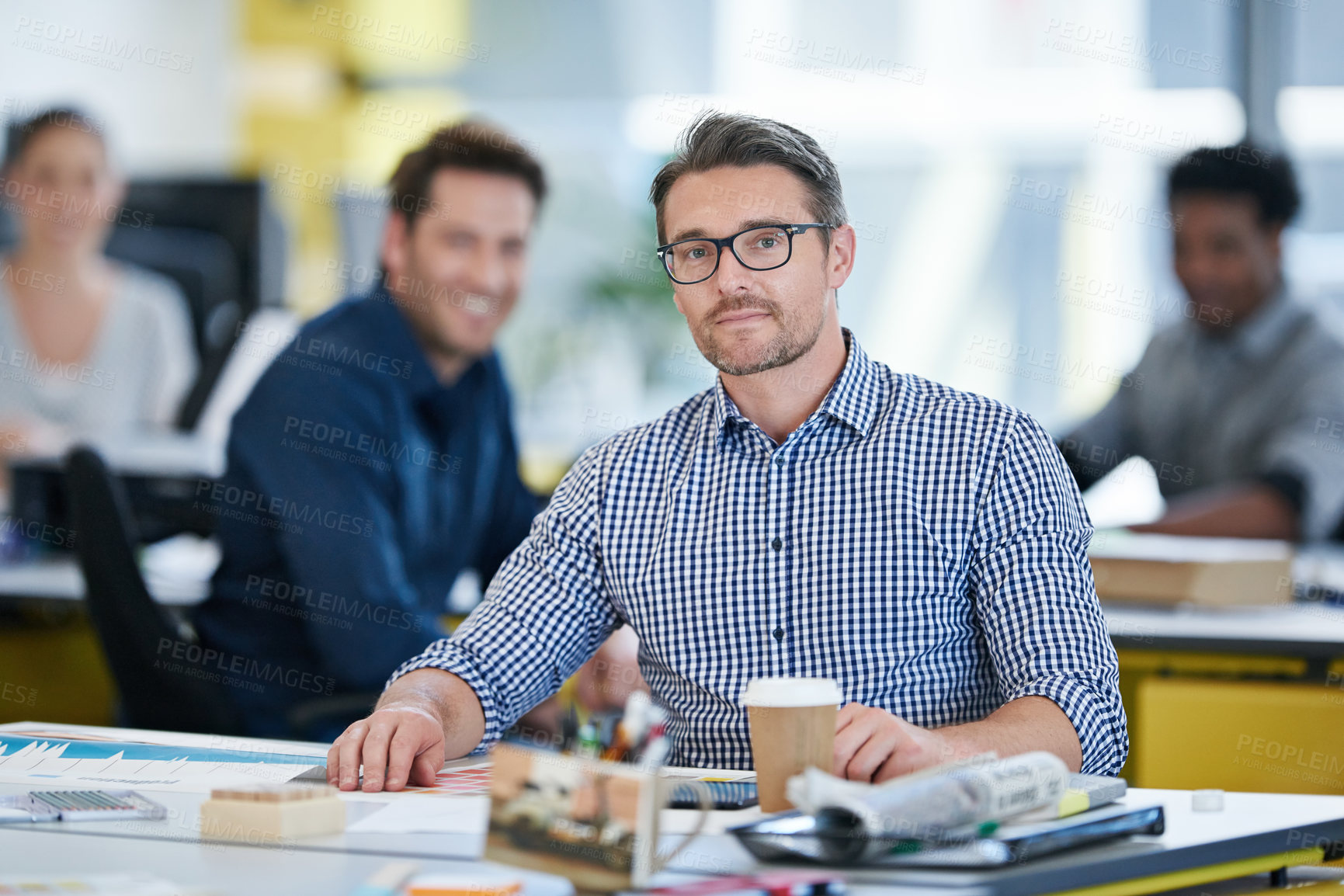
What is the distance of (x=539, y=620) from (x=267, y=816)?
57 centimetres

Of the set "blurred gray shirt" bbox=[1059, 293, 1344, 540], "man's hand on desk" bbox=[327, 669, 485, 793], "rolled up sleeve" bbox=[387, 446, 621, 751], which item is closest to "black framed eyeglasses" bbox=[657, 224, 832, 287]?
"rolled up sleeve" bbox=[387, 446, 621, 751]

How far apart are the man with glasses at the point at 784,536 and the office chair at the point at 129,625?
68 cm

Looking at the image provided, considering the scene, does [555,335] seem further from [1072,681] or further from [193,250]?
[1072,681]

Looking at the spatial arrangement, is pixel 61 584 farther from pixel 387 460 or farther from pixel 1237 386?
pixel 1237 386

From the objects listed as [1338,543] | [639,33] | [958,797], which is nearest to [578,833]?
[958,797]

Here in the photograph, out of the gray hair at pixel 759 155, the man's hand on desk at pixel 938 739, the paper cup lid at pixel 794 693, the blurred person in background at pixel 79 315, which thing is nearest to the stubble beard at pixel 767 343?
the gray hair at pixel 759 155

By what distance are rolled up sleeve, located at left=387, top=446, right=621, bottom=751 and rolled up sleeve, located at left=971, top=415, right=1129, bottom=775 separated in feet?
1.55

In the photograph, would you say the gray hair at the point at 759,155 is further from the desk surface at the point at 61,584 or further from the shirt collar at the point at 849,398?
the desk surface at the point at 61,584

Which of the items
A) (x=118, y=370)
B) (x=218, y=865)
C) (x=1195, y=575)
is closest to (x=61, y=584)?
(x=118, y=370)

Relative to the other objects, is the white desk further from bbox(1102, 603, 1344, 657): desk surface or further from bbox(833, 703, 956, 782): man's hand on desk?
bbox(1102, 603, 1344, 657): desk surface

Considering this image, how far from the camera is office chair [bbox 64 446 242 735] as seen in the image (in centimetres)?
208

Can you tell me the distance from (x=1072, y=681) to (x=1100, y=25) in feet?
A: 15.4

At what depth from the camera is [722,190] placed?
1.63 m

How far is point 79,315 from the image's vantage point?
3.79 meters
